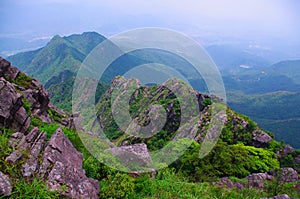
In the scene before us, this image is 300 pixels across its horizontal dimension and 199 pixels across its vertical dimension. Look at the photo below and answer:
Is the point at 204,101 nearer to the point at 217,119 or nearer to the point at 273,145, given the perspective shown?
the point at 217,119

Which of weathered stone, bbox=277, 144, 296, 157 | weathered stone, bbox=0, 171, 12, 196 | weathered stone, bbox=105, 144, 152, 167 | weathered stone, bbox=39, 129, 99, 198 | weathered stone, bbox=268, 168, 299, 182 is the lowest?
weathered stone, bbox=277, 144, 296, 157

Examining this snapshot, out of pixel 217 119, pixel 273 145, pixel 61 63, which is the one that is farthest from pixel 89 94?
pixel 61 63

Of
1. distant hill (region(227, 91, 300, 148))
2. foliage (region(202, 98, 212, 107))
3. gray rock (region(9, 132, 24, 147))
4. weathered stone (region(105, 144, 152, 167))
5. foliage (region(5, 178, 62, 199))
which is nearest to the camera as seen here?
foliage (region(5, 178, 62, 199))

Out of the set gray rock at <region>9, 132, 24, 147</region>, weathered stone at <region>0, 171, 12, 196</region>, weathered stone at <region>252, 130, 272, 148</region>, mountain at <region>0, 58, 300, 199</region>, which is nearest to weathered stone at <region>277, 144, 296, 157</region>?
mountain at <region>0, 58, 300, 199</region>

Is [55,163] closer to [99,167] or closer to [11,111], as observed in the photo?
[99,167]

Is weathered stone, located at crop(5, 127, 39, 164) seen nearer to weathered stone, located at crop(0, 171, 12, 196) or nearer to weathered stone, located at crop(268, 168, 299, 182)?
weathered stone, located at crop(0, 171, 12, 196)

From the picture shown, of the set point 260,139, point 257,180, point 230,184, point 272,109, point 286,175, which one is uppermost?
point 230,184

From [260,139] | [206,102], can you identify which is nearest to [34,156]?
[260,139]
